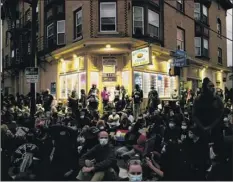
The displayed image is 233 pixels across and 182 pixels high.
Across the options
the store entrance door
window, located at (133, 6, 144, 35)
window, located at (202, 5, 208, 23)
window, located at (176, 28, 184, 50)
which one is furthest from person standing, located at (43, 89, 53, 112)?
window, located at (133, 6, 144, 35)

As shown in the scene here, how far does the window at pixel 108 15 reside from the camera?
33.0 ft

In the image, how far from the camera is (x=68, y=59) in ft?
26.1

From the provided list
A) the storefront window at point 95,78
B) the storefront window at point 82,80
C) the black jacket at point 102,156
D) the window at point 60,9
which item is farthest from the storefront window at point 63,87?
the black jacket at point 102,156

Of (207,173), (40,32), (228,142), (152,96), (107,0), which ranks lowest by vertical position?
(207,173)

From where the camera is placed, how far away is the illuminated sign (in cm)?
735

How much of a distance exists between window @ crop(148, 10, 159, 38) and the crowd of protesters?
7.17ft

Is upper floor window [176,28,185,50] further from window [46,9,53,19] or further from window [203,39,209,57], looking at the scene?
window [46,9,53,19]

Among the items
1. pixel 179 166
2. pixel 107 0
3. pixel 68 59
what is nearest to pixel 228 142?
pixel 179 166

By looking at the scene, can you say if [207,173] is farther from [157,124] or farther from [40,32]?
[40,32]

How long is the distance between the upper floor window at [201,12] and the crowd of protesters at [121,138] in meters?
2.10

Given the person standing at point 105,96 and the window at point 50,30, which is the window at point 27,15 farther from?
the person standing at point 105,96

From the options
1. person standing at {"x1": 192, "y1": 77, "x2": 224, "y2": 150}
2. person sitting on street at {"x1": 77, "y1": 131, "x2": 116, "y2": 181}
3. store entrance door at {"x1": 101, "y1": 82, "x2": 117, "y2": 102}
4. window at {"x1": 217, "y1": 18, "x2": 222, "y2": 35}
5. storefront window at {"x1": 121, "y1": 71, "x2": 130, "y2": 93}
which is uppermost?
window at {"x1": 217, "y1": 18, "x2": 222, "y2": 35}

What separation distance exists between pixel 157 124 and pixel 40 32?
4275 mm

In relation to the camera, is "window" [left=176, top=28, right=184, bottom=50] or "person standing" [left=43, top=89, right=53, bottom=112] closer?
"person standing" [left=43, top=89, right=53, bottom=112]
